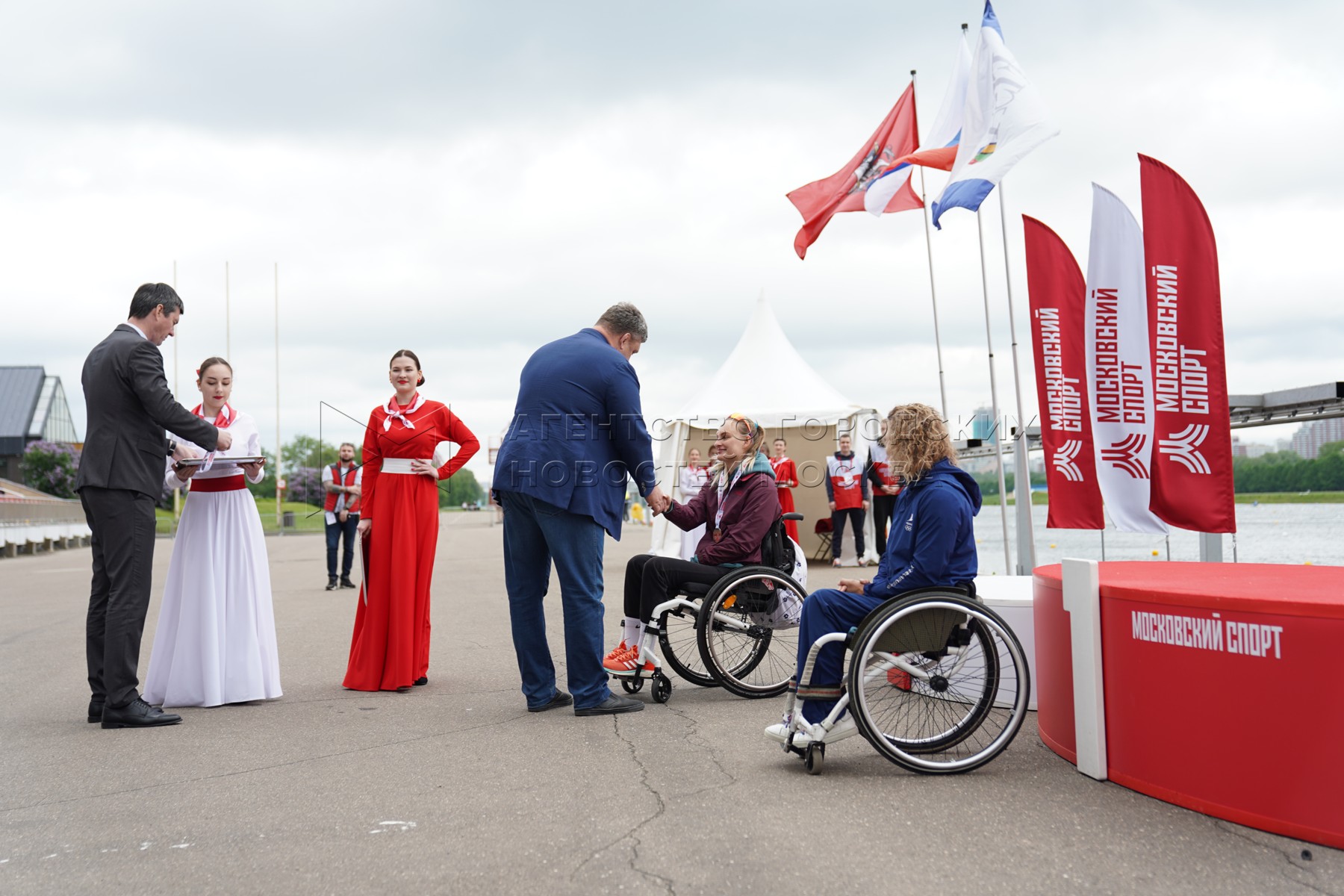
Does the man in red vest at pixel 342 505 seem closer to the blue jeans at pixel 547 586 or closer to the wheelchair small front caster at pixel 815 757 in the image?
the blue jeans at pixel 547 586

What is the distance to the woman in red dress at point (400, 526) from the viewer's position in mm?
6324

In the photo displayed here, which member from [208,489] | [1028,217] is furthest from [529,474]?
[1028,217]

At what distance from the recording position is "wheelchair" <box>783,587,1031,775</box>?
3.98 meters

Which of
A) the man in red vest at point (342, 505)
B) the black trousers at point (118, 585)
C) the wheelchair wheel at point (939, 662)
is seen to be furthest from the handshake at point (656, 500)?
the man in red vest at point (342, 505)

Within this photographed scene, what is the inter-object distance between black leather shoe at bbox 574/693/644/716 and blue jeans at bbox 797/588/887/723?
1.34 metres

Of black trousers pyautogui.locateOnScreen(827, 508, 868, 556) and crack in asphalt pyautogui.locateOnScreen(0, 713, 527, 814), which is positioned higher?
black trousers pyautogui.locateOnScreen(827, 508, 868, 556)

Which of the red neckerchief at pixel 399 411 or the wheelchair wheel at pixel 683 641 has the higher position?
the red neckerchief at pixel 399 411

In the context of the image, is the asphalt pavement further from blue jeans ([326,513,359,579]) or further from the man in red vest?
blue jeans ([326,513,359,579])

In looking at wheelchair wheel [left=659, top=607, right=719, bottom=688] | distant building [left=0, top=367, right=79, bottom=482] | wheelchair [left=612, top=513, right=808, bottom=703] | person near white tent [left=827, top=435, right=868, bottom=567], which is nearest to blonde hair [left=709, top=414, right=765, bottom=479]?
wheelchair [left=612, top=513, right=808, bottom=703]

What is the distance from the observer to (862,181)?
12680 mm

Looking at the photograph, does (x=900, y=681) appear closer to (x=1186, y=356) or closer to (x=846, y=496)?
(x=1186, y=356)

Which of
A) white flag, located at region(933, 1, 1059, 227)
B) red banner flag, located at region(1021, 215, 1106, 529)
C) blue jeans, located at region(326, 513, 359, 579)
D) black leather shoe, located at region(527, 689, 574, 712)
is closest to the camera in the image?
black leather shoe, located at region(527, 689, 574, 712)

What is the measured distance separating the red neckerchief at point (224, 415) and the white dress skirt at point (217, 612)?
5 cm

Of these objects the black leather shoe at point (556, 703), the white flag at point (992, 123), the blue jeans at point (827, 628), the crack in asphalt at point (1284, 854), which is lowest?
the crack in asphalt at point (1284, 854)
